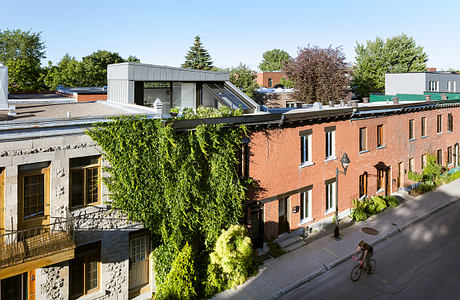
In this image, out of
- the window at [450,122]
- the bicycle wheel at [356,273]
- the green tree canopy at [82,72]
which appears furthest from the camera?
the green tree canopy at [82,72]

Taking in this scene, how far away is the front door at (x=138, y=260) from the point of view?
40.8ft

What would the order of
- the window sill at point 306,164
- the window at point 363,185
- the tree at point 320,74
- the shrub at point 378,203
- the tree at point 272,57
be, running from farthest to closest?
the tree at point 272,57, the tree at point 320,74, the window at point 363,185, the shrub at point 378,203, the window sill at point 306,164

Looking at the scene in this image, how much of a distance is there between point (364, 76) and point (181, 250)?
5851 cm

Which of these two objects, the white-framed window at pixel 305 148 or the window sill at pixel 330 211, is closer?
the white-framed window at pixel 305 148

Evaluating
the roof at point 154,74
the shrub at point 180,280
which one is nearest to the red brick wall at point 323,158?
the shrub at point 180,280

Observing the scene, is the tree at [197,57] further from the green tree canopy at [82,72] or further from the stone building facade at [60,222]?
the stone building facade at [60,222]

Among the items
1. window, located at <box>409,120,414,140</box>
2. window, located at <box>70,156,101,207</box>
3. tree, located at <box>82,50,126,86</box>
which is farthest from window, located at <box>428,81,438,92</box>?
tree, located at <box>82,50,126,86</box>

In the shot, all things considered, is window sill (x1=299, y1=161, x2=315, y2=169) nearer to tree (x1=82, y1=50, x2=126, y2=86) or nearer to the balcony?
the balcony

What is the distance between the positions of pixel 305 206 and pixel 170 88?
995 centimetres

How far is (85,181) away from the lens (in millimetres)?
11180

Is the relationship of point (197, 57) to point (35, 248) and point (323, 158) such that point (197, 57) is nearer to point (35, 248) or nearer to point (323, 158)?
point (323, 158)

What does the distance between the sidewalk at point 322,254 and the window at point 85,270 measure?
4.52 metres

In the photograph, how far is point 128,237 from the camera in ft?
39.6

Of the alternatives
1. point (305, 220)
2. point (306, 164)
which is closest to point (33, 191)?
point (306, 164)
